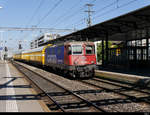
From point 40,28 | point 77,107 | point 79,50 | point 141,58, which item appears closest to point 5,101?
point 77,107

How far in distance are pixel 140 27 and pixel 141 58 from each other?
5.00 m

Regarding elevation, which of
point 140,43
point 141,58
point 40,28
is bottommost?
point 141,58

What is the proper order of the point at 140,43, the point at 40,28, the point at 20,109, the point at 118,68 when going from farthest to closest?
the point at 40,28, the point at 140,43, the point at 118,68, the point at 20,109

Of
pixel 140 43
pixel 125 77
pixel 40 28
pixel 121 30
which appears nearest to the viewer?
pixel 125 77

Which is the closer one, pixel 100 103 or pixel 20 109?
pixel 20 109

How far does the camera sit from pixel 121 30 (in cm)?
1902

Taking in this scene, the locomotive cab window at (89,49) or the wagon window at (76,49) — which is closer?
the wagon window at (76,49)

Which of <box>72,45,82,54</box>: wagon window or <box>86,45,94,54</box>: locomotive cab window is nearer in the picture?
<box>72,45,82,54</box>: wagon window

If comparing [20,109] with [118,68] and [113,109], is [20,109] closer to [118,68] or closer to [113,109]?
[113,109]

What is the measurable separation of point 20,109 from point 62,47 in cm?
953

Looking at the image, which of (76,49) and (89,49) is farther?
(89,49)

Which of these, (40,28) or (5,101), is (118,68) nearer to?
(40,28)

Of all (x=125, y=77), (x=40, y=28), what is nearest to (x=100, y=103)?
(x=125, y=77)

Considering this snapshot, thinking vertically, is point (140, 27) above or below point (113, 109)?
above
